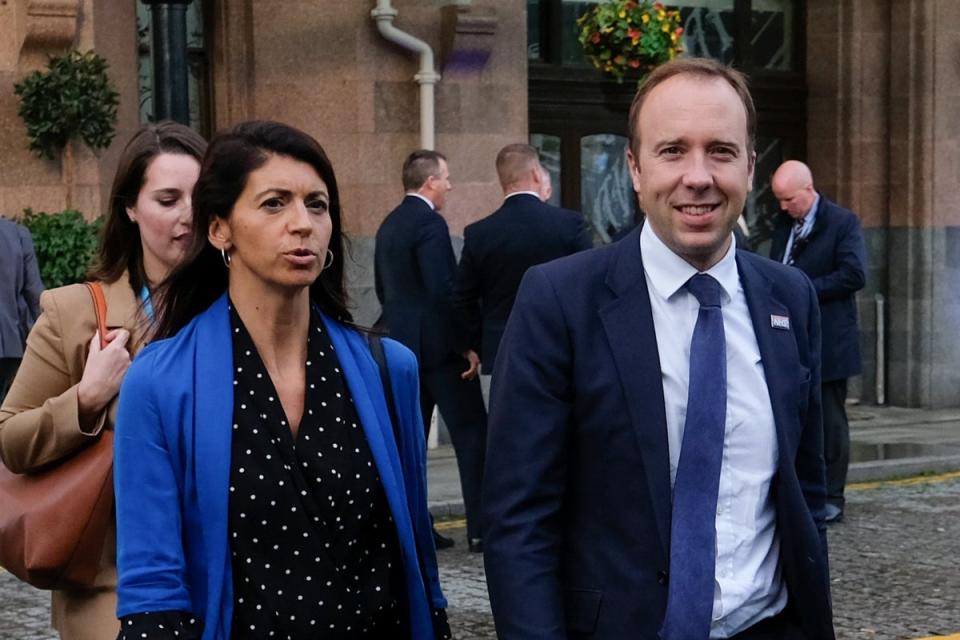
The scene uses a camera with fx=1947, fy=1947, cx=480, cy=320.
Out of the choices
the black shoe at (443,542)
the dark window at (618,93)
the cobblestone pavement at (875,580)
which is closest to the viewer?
the cobblestone pavement at (875,580)

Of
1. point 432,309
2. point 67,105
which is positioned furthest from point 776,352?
point 67,105

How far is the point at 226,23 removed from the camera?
14.3 m

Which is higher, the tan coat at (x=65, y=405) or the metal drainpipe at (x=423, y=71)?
the metal drainpipe at (x=423, y=71)

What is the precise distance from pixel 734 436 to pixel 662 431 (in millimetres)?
157

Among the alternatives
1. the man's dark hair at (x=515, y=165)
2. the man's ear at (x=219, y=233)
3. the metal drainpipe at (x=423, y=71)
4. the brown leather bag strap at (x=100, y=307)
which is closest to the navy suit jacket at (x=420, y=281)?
the man's dark hair at (x=515, y=165)

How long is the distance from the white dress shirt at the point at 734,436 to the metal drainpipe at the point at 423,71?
10.9m

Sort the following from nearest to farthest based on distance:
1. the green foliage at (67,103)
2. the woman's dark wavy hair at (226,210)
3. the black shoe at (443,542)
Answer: the woman's dark wavy hair at (226,210) < the black shoe at (443,542) < the green foliage at (67,103)

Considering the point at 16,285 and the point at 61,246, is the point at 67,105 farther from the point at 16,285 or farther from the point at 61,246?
the point at 16,285

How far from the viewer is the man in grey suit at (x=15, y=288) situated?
1113 cm

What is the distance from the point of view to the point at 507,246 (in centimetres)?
987

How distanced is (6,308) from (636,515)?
27.6ft

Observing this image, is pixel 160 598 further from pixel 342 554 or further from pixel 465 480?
pixel 465 480

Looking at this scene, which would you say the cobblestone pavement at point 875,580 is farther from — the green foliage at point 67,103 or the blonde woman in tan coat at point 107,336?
the green foliage at point 67,103

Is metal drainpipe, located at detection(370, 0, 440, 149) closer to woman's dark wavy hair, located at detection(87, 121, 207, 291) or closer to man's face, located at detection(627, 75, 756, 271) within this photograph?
woman's dark wavy hair, located at detection(87, 121, 207, 291)
